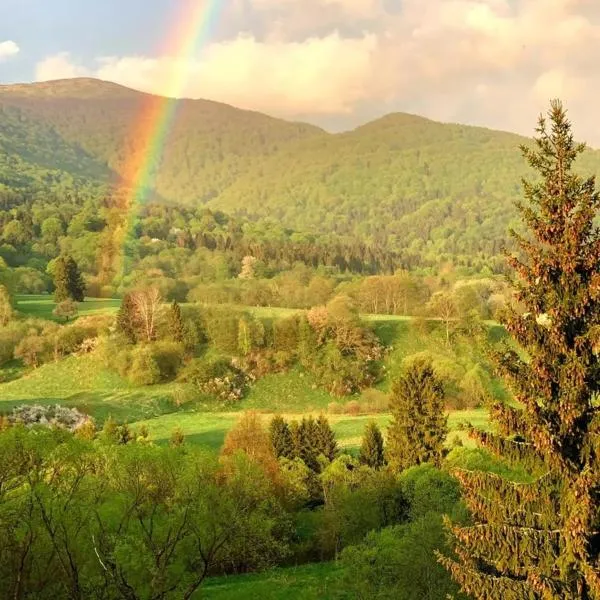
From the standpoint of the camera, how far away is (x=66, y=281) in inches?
5108

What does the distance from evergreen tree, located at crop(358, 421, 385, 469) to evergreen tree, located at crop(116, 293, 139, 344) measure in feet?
187

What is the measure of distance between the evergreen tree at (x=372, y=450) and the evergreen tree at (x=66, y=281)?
280ft

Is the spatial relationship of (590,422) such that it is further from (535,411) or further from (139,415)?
(139,415)

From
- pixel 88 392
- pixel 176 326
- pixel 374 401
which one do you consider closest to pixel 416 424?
pixel 374 401

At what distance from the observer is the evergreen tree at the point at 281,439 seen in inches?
2453

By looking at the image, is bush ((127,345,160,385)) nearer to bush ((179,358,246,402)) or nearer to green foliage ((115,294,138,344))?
bush ((179,358,246,402))

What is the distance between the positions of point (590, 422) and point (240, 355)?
3544 inches

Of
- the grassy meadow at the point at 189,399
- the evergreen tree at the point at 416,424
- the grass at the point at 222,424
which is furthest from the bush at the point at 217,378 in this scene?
the evergreen tree at the point at 416,424

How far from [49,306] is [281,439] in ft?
276

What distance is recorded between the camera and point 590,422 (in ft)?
51.9

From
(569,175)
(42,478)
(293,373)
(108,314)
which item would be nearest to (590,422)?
(569,175)

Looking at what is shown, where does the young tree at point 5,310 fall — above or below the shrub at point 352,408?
above

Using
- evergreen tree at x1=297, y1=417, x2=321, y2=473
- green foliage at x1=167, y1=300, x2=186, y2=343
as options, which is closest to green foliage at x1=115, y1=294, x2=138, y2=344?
green foliage at x1=167, y1=300, x2=186, y2=343

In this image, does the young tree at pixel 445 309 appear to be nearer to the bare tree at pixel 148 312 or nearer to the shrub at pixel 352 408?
the shrub at pixel 352 408
